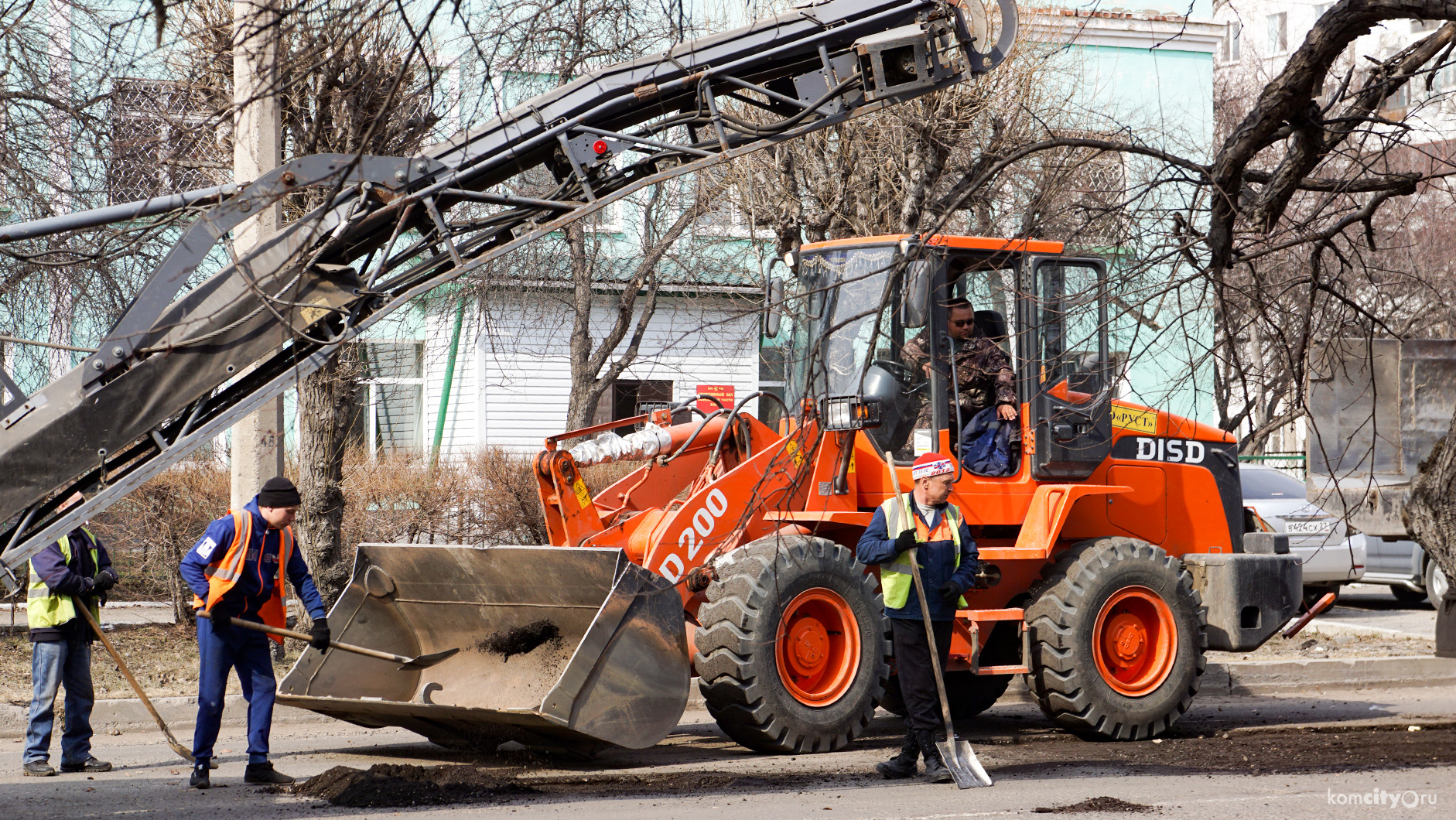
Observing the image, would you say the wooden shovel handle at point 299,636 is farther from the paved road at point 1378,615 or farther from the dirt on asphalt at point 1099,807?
the paved road at point 1378,615

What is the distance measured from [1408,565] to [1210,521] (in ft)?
25.7

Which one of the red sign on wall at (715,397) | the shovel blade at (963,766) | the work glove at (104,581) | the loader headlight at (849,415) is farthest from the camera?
the red sign on wall at (715,397)

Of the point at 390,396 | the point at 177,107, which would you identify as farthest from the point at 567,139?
the point at 390,396

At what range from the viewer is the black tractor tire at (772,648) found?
7934 mm

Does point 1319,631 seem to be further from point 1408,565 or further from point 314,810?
point 314,810

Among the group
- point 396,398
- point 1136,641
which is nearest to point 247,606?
point 1136,641

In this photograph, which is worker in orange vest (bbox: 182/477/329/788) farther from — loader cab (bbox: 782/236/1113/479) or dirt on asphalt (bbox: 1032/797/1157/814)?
dirt on asphalt (bbox: 1032/797/1157/814)

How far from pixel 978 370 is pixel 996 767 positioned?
2.45m

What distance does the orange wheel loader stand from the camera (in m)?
7.91

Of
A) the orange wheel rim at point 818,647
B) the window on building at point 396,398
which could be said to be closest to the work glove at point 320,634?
the orange wheel rim at point 818,647

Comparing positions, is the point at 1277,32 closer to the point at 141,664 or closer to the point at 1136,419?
the point at 1136,419

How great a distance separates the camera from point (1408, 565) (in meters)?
16.4

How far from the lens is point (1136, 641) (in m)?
9.20

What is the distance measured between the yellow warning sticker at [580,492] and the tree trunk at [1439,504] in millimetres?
Answer: 4966
